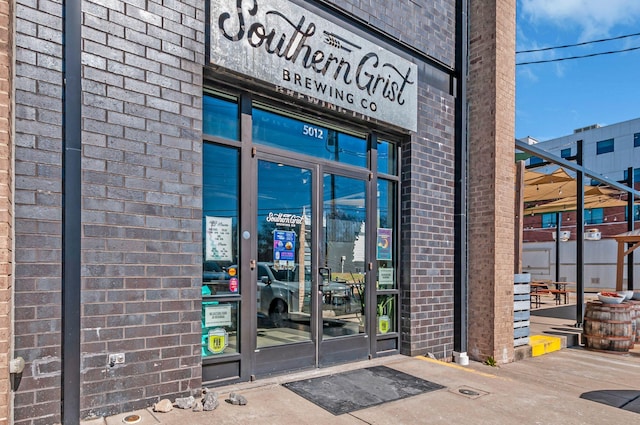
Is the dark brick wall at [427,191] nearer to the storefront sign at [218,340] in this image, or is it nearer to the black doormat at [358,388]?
the black doormat at [358,388]

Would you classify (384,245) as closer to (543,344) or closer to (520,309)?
(520,309)

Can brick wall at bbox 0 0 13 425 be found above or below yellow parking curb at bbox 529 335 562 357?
above

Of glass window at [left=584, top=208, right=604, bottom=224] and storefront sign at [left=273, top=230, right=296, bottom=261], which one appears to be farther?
glass window at [left=584, top=208, right=604, bottom=224]

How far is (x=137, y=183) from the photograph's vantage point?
3527mm

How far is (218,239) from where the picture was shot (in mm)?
4211

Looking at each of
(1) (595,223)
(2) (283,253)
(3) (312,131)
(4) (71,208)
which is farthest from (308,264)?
(1) (595,223)

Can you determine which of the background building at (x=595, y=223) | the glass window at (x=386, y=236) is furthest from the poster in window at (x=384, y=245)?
the background building at (x=595, y=223)

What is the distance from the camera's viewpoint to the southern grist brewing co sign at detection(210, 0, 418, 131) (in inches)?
162

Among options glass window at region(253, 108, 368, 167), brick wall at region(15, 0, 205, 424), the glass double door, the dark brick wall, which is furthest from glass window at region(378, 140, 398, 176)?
brick wall at region(15, 0, 205, 424)

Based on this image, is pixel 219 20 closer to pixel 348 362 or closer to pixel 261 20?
pixel 261 20

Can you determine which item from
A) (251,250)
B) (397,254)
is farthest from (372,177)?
(251,250)

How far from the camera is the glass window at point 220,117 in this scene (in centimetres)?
424

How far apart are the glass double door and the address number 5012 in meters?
0.38

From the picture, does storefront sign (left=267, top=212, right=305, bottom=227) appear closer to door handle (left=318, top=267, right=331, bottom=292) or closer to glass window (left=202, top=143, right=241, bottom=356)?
glass window (left=202, top=143, right=241, bottom=356)
